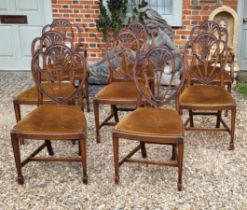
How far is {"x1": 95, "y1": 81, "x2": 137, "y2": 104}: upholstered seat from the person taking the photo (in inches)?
114

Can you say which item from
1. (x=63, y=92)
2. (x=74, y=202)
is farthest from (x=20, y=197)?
(x=63, y=92)

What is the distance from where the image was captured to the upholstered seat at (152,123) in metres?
2.26

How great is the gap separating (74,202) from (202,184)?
87cm

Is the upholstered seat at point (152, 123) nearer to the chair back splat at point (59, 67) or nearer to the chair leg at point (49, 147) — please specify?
the chair back splat at point (59, 67)

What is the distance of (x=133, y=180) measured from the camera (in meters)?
2.50

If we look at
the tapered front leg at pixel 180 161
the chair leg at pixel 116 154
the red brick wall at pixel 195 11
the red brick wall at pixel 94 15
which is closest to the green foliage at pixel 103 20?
the red brick wall at pixel 94 15

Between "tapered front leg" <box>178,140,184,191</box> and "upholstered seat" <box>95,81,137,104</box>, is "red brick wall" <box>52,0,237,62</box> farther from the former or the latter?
"tapered front leg" <box>178,140,184,191</box>

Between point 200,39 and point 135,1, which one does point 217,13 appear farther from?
point 200,39

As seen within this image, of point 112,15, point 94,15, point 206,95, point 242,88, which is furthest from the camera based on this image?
point 94,15

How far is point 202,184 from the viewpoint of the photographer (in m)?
2.44

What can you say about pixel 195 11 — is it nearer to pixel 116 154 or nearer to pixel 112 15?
pixel 112 15

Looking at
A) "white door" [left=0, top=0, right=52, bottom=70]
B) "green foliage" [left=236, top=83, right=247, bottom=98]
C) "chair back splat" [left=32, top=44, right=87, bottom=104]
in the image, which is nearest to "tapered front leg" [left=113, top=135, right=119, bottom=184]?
"chair back splat" [left=32, top=44, right=87, bottom=104]

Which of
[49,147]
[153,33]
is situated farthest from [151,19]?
[49,147]

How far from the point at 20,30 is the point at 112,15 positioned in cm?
147
